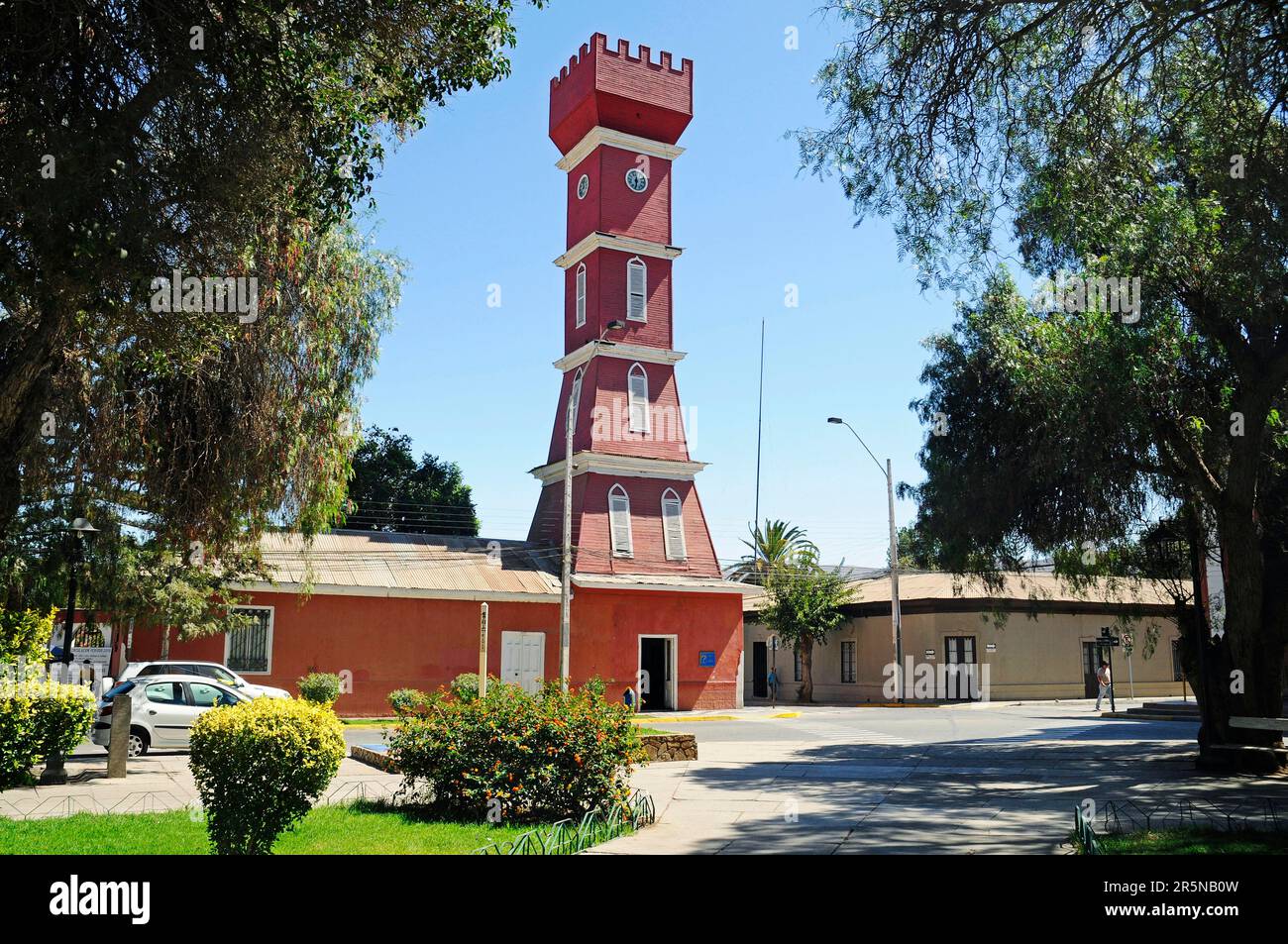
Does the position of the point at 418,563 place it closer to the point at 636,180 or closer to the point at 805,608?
the point at 636,180

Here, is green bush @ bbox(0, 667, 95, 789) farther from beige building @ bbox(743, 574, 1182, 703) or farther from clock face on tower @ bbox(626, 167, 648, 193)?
beige building @ bbox(743, 574, 1182, 703)

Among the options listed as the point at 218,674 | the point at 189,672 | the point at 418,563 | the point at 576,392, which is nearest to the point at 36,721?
the point at 189,672

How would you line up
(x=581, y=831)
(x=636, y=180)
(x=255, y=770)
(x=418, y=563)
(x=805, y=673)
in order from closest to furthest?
(x=255, y=770)
(x=581, y=831)
(x=418, y=563)
(x=636, y=180)
(x=805, y=673)

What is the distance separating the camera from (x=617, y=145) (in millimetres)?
34094

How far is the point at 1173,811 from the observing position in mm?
11297

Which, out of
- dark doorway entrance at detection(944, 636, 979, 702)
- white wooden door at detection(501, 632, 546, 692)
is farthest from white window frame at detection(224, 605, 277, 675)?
dark doorway entrance at detection(944, 636, 979, 702)

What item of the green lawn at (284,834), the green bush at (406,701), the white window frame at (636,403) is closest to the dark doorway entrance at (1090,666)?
the white window frame at (636,403)

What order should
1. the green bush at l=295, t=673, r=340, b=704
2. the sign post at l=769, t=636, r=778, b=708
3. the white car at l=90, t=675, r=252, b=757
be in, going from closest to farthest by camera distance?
the white car at l=90, t=675, r=252, b=757
the green bush at l=295, t=673, r=340, b=704
the sign post at l=769, t=636, r=778, b=708

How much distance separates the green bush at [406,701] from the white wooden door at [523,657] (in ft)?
9.78

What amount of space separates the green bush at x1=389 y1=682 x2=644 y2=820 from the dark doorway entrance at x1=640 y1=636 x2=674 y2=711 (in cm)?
2130

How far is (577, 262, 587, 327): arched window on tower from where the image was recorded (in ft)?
114

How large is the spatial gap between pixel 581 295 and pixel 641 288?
7.26 ft

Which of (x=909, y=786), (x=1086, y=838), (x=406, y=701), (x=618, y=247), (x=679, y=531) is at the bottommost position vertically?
(x=909, y=786)
